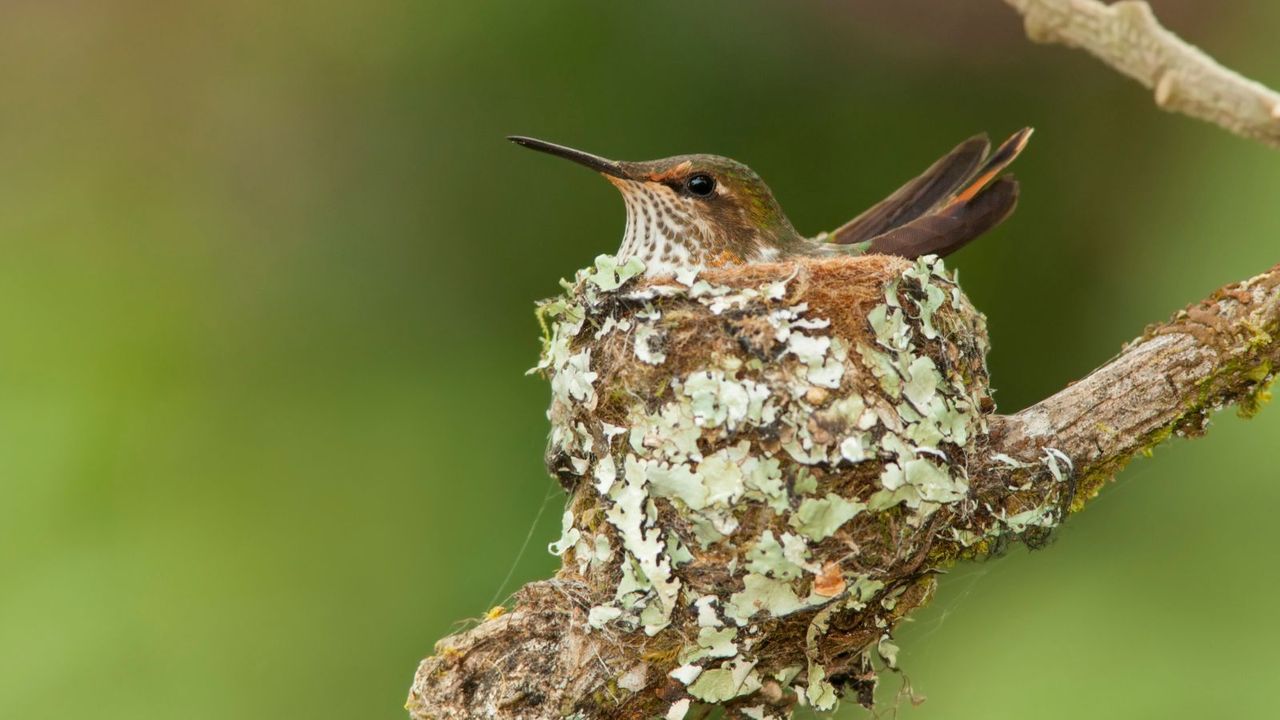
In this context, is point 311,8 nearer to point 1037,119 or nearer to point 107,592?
point 107,592

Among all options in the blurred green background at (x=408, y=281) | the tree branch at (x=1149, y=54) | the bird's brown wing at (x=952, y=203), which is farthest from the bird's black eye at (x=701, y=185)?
the tree branch at (x=1149, y=54)

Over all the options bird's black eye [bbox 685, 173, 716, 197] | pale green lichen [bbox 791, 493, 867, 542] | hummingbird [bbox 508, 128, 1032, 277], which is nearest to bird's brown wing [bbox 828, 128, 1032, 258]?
hummingbird [bbox 508, 128, 1032, 277]

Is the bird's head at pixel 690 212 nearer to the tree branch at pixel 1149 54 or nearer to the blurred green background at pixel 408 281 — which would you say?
the blurred green background at pixel 408 281

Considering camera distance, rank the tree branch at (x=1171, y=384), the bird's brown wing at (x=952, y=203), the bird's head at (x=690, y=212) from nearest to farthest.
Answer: the tree branch at (x=1171, y=384), the bird's brown wing at (x=952, y=203), the bird's head at (x=690, y=212)

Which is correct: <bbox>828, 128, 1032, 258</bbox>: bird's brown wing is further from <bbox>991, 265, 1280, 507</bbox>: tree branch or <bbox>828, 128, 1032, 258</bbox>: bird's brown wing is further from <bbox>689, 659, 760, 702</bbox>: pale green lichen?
<bbox>689, 659, 760, 702</bbox>: pale green lichen

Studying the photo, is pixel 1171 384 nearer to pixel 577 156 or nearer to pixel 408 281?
pixel 577 156

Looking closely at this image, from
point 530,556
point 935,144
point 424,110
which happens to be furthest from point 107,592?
point 935,144
